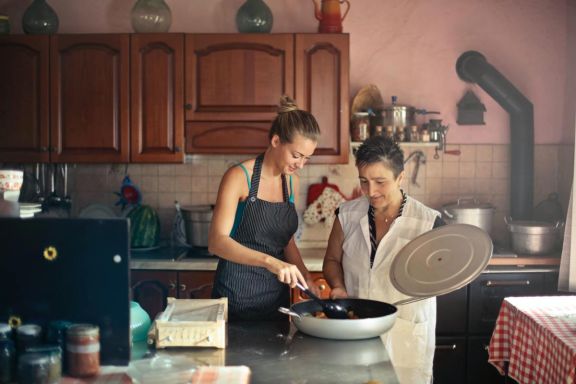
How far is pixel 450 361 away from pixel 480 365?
0.54 ft

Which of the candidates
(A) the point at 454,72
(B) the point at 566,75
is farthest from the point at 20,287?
(B) the point at 566,75

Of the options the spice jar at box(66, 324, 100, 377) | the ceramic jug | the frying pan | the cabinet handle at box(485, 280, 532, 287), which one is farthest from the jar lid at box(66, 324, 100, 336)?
the ceramic jug

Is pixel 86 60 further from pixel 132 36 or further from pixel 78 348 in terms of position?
pixel 78 348

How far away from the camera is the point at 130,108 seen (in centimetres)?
412

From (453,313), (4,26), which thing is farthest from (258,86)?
(453,313)

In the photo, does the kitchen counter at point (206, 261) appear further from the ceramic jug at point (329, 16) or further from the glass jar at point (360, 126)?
the ceramic jug at point (329, 16)

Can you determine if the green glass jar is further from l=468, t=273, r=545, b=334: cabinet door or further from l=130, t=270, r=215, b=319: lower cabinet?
l=468, t=273, r=545, b=334: cabinet door

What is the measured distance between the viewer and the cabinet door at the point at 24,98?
4148mm

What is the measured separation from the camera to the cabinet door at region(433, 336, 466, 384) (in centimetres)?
396

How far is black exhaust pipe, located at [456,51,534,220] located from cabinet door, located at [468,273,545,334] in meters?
0.54

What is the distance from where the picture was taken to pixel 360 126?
4242 mm

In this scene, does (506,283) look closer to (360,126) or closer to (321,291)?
(321,291)

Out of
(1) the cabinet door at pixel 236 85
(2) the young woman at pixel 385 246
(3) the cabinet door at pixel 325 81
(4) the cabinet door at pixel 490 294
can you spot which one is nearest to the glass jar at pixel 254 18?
(1) the cabinet door at pixel 236 85

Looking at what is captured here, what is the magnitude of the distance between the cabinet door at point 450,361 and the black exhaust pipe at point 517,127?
90 cm
